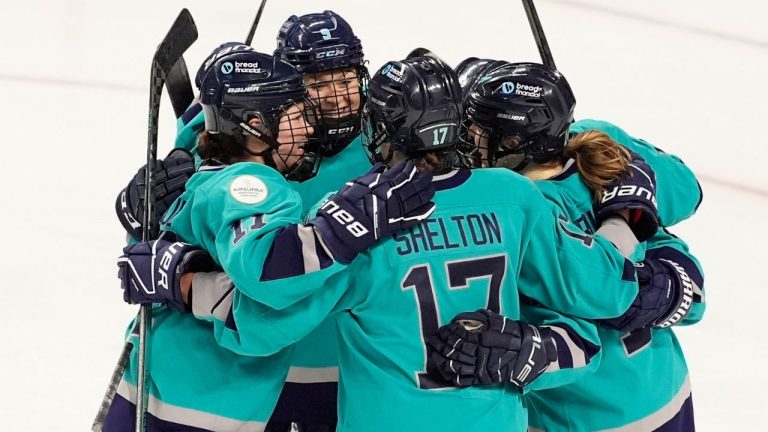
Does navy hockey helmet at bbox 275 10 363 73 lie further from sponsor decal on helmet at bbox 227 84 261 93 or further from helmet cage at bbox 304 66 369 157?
sponsor decal on helmet at bbox 227 84 261 93

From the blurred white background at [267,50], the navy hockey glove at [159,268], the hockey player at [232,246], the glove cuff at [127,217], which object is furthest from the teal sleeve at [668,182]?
the blurred white background at [267,50]

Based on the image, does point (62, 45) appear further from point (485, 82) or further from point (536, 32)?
point (485, 82)

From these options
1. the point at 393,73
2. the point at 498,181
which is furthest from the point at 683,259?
the point at 393,73

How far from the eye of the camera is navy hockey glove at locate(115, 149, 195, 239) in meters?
2.95

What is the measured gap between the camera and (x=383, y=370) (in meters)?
2.47

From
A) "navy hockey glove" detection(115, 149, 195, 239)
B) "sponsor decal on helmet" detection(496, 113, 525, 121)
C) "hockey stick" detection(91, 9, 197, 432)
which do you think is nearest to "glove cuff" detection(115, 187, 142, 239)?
"navy hockey glove" detection(115, 149, 195, 239)

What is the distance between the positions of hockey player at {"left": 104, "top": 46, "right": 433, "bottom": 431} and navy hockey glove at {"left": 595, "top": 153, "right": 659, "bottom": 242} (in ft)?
1.94

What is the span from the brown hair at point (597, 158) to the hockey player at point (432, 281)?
0.28m

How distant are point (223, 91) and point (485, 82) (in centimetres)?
62

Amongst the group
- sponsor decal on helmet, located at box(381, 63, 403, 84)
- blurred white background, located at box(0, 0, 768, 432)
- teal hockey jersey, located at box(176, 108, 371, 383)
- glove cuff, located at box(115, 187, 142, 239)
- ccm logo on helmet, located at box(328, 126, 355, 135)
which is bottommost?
blurred white background, located at box(0, 0, 768, 432)

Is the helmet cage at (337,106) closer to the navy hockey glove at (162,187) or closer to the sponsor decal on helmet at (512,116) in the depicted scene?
the navy hockey glove at (162,187)

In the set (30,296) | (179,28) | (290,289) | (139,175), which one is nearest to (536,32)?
(179,28)

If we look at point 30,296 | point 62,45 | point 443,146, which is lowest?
point 30,296

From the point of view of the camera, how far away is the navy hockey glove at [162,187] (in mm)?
2951
